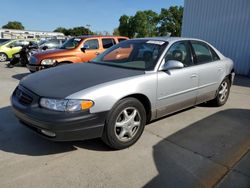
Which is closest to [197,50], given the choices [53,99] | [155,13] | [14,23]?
[53,99]

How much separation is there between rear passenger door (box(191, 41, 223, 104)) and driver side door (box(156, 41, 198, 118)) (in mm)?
183

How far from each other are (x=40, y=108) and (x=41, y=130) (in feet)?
0.91

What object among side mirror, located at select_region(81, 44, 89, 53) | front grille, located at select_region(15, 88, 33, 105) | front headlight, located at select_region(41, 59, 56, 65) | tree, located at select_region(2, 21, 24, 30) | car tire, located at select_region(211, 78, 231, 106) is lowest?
car tire, located at select_region(211, 78, 231, 106)

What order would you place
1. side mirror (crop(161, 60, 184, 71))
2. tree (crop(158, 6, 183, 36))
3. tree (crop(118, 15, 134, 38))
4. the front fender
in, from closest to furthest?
1. the front fender
2. side mirror (crop(161, 60, 184, 71))
3. tree (crop(158, 6, 183, 36))
4. tree (crop(118, 15, 134, 38))

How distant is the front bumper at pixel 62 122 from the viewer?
272cm

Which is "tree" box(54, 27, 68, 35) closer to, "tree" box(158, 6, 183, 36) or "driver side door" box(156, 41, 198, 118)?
"tree" box(158, 6, 183, 36)

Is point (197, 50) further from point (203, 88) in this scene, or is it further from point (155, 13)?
point (155, 13)

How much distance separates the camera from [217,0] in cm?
1103

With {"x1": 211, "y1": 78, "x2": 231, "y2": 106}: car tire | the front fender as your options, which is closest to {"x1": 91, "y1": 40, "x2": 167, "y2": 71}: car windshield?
the front fender

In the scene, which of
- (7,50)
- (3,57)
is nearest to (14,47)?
(7,50)

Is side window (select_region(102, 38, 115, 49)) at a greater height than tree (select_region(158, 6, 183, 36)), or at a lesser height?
lesser

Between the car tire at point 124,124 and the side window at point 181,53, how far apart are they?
3.66ft

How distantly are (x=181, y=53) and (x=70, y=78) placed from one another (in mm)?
2060

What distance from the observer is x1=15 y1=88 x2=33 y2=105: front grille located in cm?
306
